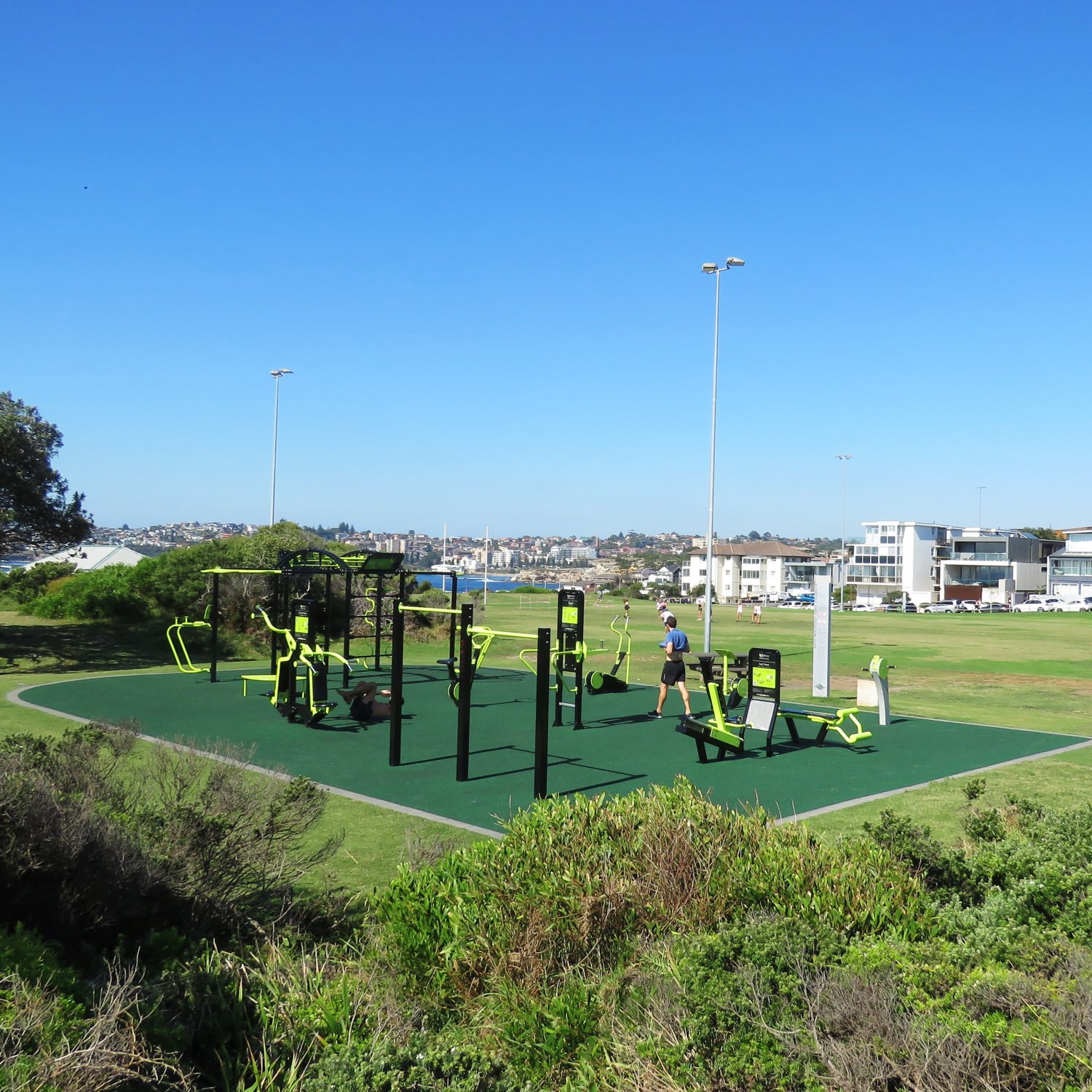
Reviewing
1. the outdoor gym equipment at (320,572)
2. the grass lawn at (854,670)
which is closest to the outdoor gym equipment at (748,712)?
the grass lawn at (854,670)

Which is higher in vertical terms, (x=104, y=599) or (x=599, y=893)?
(x=599, y=893)

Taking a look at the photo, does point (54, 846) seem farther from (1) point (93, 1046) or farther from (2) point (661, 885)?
(2) point (661, 885)

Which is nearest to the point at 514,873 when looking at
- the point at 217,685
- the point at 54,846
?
the point at 54,846

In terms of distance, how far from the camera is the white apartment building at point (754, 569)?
111 m

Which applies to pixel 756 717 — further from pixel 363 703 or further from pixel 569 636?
pixel 363 703

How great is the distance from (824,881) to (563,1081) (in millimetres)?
1792

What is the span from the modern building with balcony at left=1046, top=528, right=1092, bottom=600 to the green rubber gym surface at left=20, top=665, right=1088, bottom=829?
8120cm

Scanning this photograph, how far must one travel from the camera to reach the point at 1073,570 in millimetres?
91375

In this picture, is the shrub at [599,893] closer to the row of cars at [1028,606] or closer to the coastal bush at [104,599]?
the coastal bush at [104,599]

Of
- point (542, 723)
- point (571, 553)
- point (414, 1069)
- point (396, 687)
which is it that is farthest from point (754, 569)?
point (414, 1069)

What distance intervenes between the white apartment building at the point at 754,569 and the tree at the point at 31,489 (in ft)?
287

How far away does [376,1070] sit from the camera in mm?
3838

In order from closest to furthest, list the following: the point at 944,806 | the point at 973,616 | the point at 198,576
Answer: the point at 944,806 < the point at 198,576 < the point at 973,616

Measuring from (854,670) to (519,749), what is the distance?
45.8 feet
